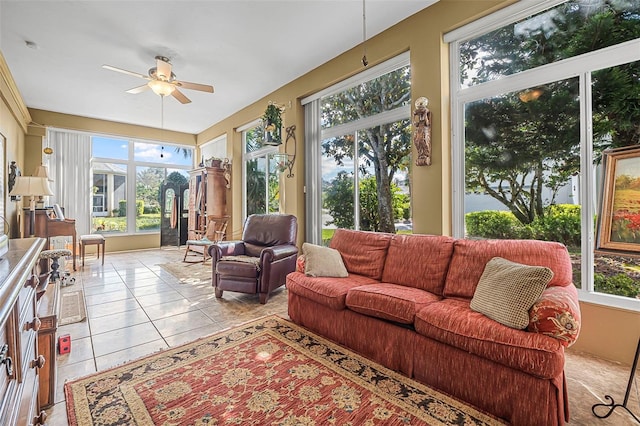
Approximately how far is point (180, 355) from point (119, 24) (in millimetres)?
3488

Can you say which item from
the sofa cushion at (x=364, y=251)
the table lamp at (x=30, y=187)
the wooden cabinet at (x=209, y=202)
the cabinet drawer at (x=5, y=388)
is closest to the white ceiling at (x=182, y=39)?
the table lamp at (x=30, y=187)

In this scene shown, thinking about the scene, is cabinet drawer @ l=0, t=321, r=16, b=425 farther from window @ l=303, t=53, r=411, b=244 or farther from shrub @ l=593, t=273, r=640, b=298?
shrub @ l=593, t=273, r=640, b=298

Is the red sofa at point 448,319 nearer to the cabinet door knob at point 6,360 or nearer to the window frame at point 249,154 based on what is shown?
the cabinet door knob at point 6,360

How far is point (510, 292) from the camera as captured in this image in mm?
1728

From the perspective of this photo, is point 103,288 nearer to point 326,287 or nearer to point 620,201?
point 326,287

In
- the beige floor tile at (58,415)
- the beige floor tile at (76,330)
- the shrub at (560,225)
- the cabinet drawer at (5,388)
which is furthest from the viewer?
the beige floor tile at (76,330)

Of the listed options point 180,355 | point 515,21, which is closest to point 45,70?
point 180,355

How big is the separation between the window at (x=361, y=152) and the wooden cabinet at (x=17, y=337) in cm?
322

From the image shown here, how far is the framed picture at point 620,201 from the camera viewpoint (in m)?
1.90

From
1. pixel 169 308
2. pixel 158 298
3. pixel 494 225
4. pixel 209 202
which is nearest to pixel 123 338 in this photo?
pixel 169 308

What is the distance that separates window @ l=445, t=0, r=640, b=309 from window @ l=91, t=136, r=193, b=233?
6470 mm

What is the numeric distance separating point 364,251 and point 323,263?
42 cm

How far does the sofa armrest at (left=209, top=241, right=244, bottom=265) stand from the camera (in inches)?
148

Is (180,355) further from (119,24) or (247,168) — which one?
(247,168)
